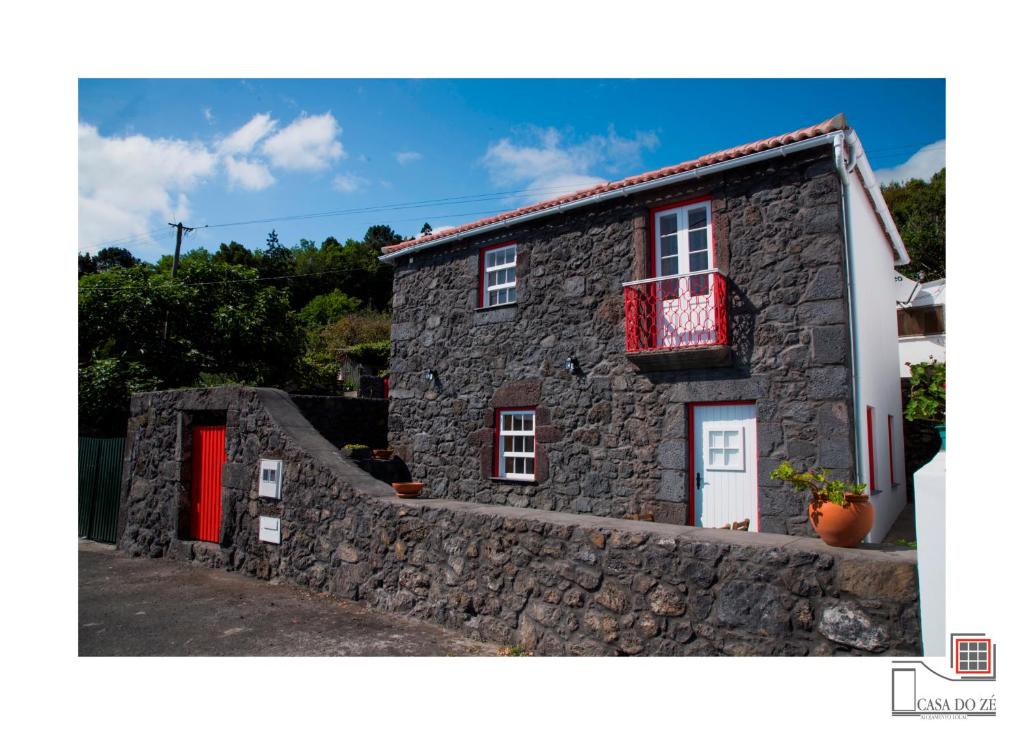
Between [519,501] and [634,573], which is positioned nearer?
[634,573]

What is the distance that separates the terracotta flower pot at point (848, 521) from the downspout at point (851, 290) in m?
3.44

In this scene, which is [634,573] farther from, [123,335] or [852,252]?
[123,335]

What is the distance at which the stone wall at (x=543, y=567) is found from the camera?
3.40m

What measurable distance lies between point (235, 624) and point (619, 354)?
5.26 metres

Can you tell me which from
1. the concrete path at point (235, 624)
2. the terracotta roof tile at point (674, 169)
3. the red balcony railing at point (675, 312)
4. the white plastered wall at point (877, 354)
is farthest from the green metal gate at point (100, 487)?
the white plastered wall at point (877, 354)

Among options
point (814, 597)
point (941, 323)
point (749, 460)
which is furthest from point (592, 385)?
point (941, 323)

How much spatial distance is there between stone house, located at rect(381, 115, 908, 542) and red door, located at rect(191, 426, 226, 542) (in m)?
3.15

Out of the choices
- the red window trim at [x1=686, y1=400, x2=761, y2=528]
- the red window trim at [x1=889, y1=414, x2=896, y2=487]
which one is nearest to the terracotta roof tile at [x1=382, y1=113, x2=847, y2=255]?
the red window trim at [x1=686, y1=400, x2=761, y2=528]

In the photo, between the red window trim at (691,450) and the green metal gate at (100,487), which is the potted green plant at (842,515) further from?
the green metal gate at (100,487)

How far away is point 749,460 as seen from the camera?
7.35 m

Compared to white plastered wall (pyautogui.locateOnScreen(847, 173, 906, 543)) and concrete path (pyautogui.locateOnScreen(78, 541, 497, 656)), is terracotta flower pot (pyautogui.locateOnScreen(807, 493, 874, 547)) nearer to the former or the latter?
concrete path (pyautogui.locateOnScreen(78, 541, 497, 656))

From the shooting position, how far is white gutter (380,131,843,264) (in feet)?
23.1

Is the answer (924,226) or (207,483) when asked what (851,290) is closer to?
(207,483)

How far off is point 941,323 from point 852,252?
6.81 metres
